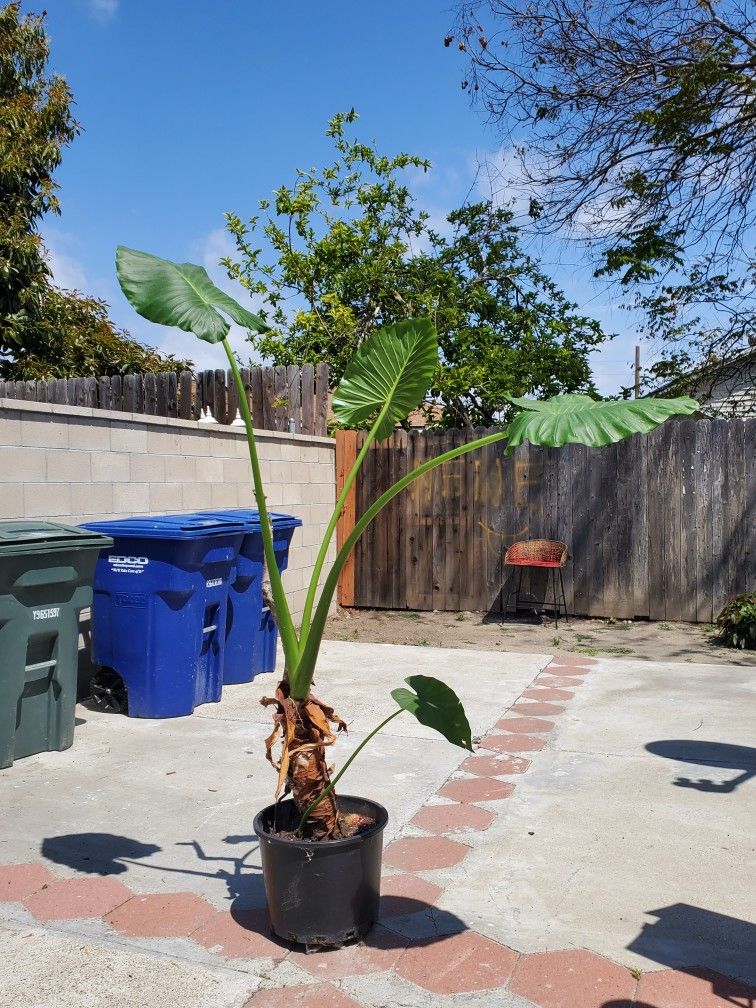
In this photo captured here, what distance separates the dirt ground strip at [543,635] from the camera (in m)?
7.75

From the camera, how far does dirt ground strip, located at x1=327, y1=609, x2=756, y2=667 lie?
775 cm

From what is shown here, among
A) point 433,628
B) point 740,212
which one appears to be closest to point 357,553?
point 433,628

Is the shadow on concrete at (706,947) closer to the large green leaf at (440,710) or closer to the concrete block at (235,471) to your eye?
the large green leaf at (440,710)

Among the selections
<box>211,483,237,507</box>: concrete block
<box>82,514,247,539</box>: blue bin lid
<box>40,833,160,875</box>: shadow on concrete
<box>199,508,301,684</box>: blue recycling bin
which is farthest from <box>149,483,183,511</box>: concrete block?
<box>40,833,160,875</box>: shadow on concrete

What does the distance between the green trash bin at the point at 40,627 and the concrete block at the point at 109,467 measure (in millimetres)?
1098

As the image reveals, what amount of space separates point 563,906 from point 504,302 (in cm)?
1142

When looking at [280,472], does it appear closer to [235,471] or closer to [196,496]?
[235,471]

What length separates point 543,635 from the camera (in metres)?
8.59

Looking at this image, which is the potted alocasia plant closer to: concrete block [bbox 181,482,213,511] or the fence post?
concrete block [bbox 181,482,213,511]

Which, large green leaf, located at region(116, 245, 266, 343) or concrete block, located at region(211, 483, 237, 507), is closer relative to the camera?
large green leaf, located at region(116, 245, 266, 343)

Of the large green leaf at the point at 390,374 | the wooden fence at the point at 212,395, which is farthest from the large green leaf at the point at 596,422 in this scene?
the wooden fence at the point at 212,395

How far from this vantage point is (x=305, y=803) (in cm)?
283

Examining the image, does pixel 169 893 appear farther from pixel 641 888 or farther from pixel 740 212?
pixel 740 212

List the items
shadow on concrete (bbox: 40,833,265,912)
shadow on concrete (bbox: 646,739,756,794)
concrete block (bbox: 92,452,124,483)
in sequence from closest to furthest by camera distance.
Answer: shadow on concrete (bbox: 40,833,265,912)
shadow on concrete (bbox: 646,739,756,794)
concrete block (bbox: 92,452,124,483)
